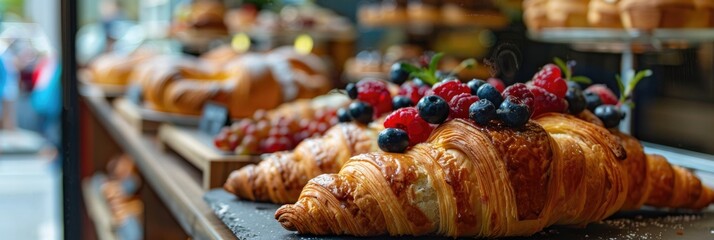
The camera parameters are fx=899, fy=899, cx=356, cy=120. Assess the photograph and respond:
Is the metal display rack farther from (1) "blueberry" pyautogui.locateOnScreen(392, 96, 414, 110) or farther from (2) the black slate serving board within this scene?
(1) "blueberry" pyautogui.locateOnScreen(392, 96, 414, 110)

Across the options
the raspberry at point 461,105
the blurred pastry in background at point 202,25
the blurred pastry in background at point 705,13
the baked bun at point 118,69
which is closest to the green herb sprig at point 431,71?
the raspberry at point 461,105

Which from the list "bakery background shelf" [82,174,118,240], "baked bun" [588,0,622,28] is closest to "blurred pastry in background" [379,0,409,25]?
"bakery background shelf" [82,174,118,240]

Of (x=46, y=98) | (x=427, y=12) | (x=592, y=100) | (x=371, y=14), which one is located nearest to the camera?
(x=592, y=100)

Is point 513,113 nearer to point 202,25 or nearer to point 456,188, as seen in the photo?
Answer: point 456,188

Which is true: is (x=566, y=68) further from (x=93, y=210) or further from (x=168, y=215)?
(x=93, y=210)

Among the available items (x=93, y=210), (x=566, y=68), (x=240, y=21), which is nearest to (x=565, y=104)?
(x=566, y=68)

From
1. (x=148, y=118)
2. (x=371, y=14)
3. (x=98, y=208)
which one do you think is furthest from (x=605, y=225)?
(x=371, y=14)
